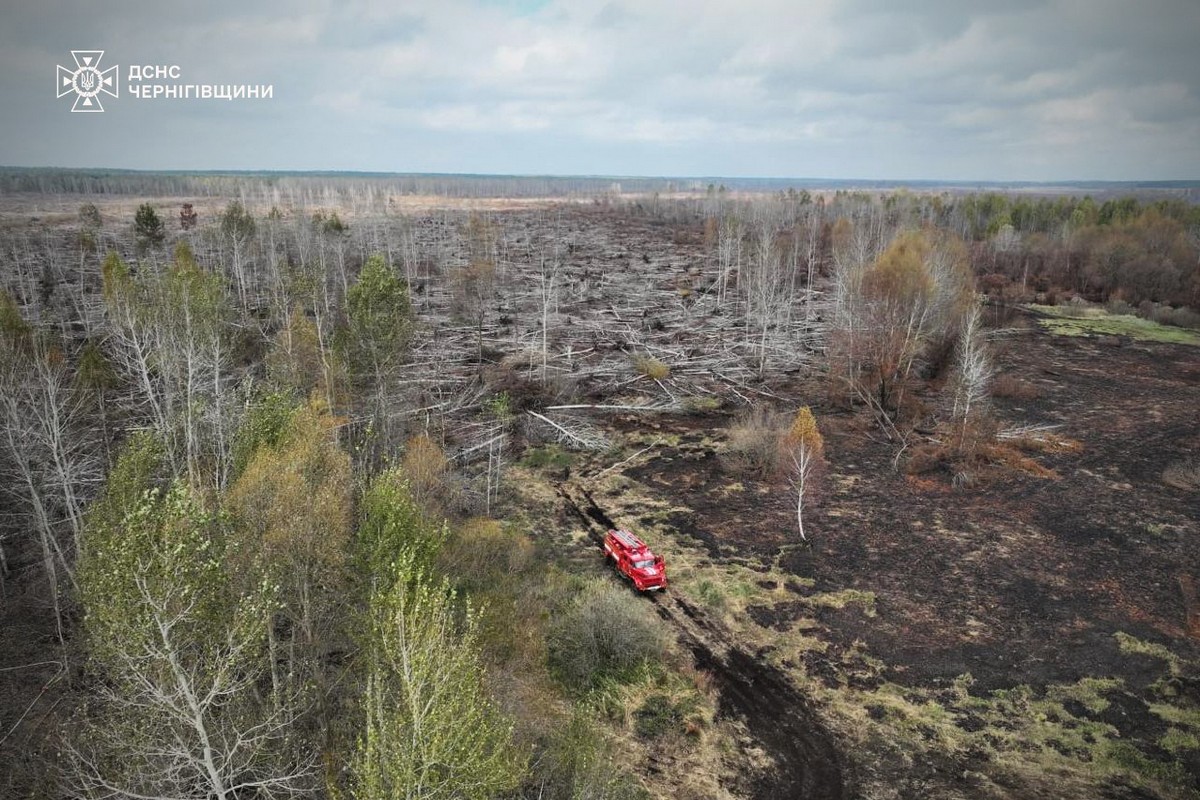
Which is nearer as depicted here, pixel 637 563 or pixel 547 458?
pixel 637 563

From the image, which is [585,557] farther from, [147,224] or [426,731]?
[147,224]

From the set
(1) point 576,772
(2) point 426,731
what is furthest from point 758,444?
(2) point 426,731

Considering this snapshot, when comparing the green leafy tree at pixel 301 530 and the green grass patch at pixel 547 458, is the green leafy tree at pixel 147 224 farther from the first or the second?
the green leafy tree at pixel 301 530

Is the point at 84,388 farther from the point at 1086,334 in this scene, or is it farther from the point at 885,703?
the point at 1086,334

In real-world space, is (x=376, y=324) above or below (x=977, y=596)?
above

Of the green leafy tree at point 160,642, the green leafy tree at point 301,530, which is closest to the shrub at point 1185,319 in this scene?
the green leafy tree at point 301,530

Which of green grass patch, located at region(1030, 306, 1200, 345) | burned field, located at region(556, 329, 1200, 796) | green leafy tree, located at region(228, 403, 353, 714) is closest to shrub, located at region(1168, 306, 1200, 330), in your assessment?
green grass patch, located at region(1030, 306, 1200, 345)

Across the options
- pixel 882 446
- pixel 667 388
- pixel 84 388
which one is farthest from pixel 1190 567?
pixel 84 388
